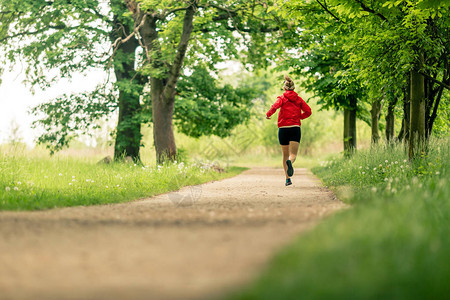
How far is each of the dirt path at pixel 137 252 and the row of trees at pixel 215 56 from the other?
6.56m

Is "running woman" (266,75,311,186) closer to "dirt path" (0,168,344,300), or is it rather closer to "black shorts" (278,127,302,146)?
"black shorts" (278,127,302,146)

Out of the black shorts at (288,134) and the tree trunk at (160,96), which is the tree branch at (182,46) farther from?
the black shorts at (288,134)

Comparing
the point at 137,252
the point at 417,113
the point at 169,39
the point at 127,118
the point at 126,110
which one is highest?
the point at 169,39

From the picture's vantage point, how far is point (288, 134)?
12312 mm

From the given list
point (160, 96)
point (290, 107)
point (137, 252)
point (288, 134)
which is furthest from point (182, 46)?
point (137, 252)

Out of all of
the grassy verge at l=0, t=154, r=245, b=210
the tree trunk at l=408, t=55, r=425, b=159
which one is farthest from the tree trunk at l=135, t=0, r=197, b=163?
the tree trunk at l=408, t=55, r=425, b=159

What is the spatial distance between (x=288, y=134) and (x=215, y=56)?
33.6 feet

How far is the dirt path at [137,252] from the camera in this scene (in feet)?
11.1

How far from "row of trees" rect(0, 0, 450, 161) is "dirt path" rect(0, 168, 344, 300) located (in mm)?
6560

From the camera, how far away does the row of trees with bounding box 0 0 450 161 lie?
11.8m

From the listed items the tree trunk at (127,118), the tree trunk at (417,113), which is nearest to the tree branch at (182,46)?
the tree trunk at (127,118)

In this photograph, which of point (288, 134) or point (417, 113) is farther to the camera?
point (288, 134)

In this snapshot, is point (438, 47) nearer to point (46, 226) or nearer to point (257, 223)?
point (257, 223)

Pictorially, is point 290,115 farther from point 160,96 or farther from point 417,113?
point 160,96
